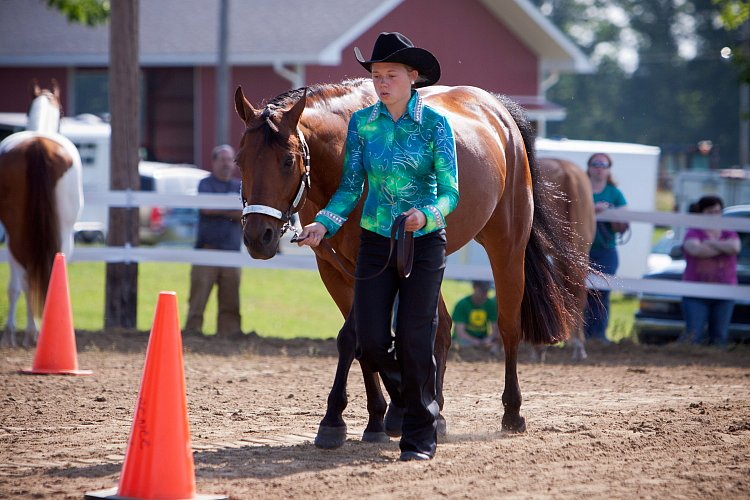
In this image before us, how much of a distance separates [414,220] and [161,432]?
1469mm

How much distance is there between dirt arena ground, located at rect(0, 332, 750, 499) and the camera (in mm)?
4668

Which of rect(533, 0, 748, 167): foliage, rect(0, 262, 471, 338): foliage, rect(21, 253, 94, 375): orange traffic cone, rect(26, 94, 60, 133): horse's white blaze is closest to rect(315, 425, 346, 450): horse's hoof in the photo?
rect(21, 253, 94, 375): orange traffic cone

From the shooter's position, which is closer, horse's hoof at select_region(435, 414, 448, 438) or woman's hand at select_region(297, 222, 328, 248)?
woman's hand at select_region(297, 222, 328, 248)

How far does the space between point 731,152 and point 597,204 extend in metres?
51.0

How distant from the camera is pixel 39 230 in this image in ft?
31.6

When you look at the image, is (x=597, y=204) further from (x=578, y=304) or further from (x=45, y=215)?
(x=45, y=215)

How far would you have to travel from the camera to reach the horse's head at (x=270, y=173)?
486 cm

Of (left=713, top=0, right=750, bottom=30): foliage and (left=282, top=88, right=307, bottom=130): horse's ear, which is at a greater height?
(left=713, top=0, right=750, bottom=30): foliage

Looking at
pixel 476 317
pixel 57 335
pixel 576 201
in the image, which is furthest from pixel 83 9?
pixel 576 201

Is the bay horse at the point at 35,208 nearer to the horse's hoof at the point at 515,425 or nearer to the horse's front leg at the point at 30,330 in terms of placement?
the horse's front leg at the point at 30,330

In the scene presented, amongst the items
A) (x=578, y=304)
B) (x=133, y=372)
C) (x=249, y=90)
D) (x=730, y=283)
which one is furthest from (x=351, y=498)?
(x=249, y=90)

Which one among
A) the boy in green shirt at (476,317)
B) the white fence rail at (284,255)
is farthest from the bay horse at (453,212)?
the boy in green shirt at (476,317)

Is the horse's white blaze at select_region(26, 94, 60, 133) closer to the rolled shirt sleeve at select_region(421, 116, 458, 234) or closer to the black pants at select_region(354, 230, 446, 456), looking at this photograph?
the black pants at select_region(354, 230, 446, 456)

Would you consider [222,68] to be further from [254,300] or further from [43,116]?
[43,116]
